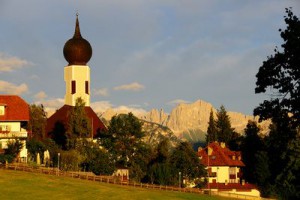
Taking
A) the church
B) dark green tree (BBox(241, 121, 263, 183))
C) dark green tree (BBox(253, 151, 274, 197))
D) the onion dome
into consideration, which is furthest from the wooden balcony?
dark green tree (BBox(241, 121, 263, 183))

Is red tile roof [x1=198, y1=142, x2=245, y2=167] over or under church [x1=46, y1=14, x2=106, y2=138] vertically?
under

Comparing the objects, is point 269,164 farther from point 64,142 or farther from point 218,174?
point 64,142

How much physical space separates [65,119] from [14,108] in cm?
1613

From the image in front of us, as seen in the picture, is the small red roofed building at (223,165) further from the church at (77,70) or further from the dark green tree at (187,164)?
the church at (77,70)

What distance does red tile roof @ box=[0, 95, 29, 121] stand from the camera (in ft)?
361

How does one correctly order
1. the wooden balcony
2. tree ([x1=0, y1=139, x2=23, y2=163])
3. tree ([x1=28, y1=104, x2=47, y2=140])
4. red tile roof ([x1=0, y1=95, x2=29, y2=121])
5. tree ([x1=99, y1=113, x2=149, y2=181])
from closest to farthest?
tree ([x1=0, y1=139, x2=23, y2=163]) < the wooden balcony < red tile roof ([x1=0, y1=95, x2=29, y2=121]) < tree ([x1=99, y1=113, x2=149, y2=181]) < tree ([x1=28, y1=104, x2=47, y2=140])

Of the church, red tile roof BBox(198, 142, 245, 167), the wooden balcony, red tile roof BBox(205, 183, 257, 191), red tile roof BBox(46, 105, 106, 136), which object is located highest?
the church

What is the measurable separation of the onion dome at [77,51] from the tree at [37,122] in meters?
17.3

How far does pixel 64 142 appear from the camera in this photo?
121 m

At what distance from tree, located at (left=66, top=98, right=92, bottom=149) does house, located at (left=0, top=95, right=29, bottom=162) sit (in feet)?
24.0

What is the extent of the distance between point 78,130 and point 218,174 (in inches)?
1681

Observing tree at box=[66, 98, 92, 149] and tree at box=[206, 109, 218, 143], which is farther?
tree at box=[206, 109, 218, 143]

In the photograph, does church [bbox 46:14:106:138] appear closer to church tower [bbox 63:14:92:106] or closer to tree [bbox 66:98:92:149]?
church tower [bbox 63:14:92:106]

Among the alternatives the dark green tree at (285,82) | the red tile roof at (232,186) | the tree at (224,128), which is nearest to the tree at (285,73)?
the dark green tree at (285,82)
